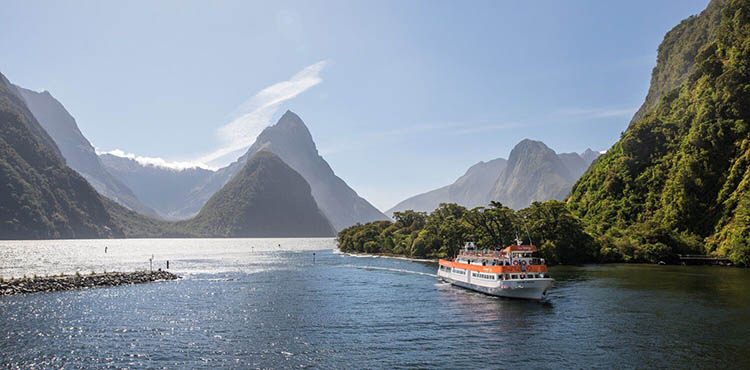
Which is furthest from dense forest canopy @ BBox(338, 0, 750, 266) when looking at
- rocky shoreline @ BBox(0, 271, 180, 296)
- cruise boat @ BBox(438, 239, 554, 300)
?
rocky shoreline @ BBox(0, 271, 180, 296)

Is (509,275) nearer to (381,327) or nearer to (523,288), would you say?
(523,288)

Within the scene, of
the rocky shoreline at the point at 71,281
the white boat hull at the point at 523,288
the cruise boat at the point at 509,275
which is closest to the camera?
the white boat hull at the point at 523,288

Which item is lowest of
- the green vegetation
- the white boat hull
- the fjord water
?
the fjord water

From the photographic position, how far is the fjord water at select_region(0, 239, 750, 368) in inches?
1689

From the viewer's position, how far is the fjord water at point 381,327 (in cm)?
4291

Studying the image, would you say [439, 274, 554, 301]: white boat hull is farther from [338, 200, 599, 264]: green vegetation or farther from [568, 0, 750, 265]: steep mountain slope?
[568, 0, 750, 265]: steep mountain slope

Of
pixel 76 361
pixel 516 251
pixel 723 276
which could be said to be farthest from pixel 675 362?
pixel 723 276

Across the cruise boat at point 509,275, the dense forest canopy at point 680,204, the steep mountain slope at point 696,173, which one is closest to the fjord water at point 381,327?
the cruise boat at point 509,275

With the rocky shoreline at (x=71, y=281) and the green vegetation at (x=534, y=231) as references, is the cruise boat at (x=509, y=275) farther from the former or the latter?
the rocky shoreline at (x=71, y=281)

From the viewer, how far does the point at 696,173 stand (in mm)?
153750

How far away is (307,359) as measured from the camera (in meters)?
43.0

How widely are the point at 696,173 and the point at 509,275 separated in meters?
116

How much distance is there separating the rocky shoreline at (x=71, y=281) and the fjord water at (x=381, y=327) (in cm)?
514

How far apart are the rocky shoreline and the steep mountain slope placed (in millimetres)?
142397
